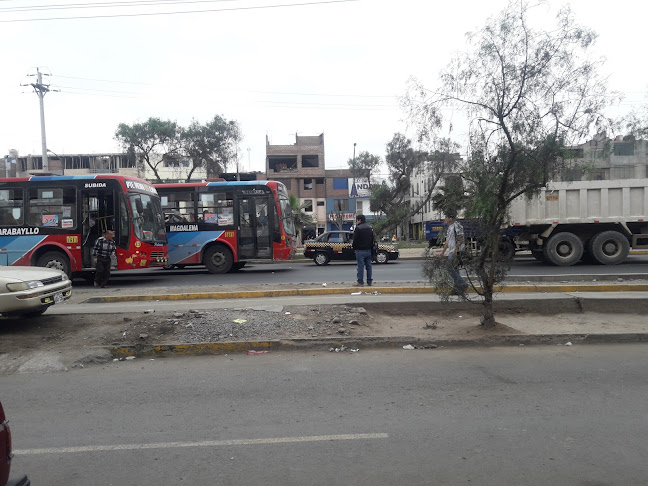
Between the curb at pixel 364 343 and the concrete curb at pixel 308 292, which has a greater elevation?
the concrete curb at pixel 308 292

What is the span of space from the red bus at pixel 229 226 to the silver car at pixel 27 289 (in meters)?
8.80

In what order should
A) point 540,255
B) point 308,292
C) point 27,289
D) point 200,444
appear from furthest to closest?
1. point 540,255
2. point 308,292
3. point 27,289
4. point 200,444

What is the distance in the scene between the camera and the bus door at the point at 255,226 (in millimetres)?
16766

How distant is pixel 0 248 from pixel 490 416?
14655 millimetres

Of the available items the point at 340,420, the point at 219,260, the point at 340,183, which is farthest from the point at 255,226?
the point at 340,183

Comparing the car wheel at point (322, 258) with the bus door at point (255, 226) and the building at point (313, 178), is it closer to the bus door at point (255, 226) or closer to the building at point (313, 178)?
the bus door at point (255, 226)

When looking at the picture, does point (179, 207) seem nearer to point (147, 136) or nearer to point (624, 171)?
point (147, 136)

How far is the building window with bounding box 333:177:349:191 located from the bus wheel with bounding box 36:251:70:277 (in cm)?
3846

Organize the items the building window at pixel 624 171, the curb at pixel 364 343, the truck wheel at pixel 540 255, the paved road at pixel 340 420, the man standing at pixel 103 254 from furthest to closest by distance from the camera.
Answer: the building window at pixel 624 171, the truck wheel at pixel 540 255, the man standing at pixel 103 254, the curb at pixel 364 343, the paved road at pixel 340 420

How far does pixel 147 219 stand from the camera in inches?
568

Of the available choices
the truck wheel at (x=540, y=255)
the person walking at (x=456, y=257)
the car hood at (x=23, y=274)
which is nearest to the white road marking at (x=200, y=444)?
the person walking at (x=456, y=257)

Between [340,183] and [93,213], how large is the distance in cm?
3833

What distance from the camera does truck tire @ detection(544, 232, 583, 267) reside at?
54.5ft

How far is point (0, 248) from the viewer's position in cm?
1386
